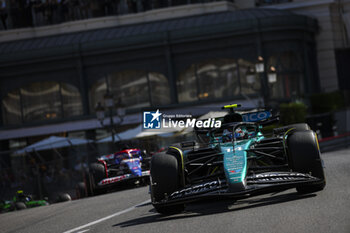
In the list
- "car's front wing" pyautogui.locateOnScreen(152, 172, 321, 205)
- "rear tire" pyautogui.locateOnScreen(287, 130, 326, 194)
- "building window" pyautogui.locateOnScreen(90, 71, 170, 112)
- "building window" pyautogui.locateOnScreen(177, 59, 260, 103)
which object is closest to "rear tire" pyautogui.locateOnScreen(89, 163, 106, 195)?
"car's front wing" pyautogui.locateOnScreen(152, 172, 321, 205)

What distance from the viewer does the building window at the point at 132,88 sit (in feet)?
134

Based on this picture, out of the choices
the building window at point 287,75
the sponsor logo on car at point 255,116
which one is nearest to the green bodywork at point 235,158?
the sponsor logo on car at point 255,116

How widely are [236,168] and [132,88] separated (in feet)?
106

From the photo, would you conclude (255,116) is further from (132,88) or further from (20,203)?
(132,88)

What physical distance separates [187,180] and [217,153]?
661 millimetres

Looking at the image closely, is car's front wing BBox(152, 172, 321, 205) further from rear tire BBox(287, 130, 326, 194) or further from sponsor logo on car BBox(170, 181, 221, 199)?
rear tire BBox(287, 130, 326, 194)

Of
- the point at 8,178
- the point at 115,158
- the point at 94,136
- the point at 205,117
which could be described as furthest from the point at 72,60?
the point at 205,117

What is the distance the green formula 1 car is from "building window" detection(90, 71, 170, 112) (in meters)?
19.7

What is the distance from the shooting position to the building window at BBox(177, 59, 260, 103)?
1560 inches

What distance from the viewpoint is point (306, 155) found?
9695mm

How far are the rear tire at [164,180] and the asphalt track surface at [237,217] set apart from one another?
19cm
